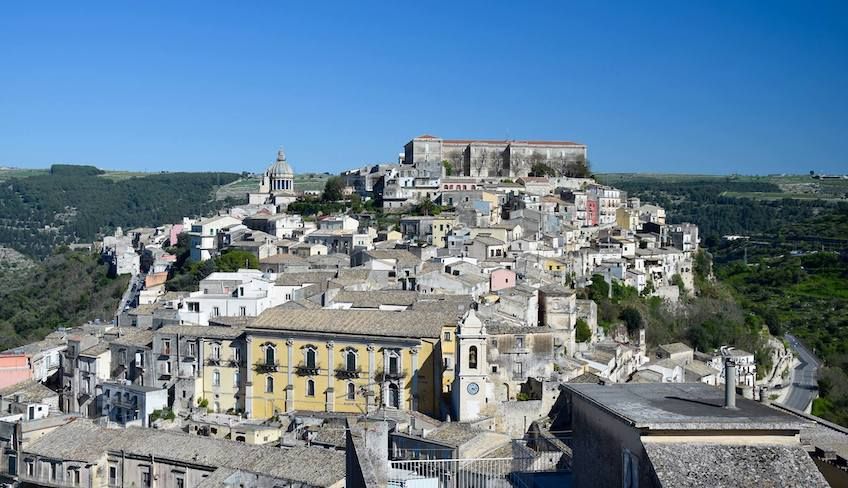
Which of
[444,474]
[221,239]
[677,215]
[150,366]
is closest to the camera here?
[444,474]

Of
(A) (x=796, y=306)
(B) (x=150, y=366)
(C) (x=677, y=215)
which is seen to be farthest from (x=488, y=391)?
(C) (x=677, y=215)

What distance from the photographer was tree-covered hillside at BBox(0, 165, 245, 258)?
117787 mm

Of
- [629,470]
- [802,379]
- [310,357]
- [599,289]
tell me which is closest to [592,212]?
[802,379]

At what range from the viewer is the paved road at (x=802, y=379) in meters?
42.8

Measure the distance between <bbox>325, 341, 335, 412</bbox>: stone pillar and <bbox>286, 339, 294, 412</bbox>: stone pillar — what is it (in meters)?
1.23

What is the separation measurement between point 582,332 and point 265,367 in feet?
38.4

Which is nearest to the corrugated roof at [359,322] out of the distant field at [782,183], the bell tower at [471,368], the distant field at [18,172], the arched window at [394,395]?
the arched window at [394,395]

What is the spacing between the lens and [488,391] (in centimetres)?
2662

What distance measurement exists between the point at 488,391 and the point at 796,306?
4720 centimetres

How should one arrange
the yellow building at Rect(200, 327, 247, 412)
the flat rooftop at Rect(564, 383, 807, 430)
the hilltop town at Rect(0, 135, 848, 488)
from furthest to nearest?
the yellow building at Rect(200, 327, 247, 412), the hilltop town at Rect(0, 135, 848, 488), the flat rooftop at Rect(564, 383, 807, 430)

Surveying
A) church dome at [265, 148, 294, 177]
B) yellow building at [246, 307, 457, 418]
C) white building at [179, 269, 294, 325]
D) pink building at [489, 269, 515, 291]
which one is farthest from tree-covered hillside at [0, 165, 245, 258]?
yellow building at [246, 307, 457, 418]

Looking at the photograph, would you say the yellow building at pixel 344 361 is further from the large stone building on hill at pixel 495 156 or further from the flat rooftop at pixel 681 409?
the large stone building on hill at pixel 495 156

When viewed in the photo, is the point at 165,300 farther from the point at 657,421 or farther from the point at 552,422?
the point at 657,421

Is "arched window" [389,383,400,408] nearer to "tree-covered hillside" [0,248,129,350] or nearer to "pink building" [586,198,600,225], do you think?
"tree-covered hillside" [0,248,129,350]
